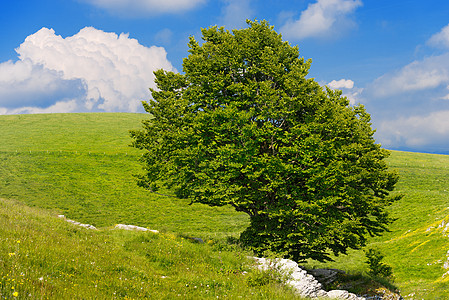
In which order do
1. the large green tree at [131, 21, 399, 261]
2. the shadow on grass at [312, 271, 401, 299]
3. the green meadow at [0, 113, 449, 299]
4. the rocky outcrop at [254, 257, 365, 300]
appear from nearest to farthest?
1. the green meadow at [0, 113, 449, 299]
2. the rocky outcrop at [254, 257, 365, 300]
3. the shadow on grass at [312, 271, 401, 299]
4. the large green tree at [131, 21, 399, 261]

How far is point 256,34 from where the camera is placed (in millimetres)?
25016

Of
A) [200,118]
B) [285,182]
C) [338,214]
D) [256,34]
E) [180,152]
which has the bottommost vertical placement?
[338,214]

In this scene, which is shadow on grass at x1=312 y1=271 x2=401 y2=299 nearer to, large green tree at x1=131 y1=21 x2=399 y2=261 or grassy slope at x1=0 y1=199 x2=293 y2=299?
large green tree at x1=131 y1=21 x2=399 y2=261

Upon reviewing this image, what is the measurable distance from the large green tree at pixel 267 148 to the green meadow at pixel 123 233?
15.2 feet

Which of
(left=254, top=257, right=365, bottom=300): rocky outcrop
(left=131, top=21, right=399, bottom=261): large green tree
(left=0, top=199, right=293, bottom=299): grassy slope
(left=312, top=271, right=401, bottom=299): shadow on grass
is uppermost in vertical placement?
(left=131, top=21, right=399, bottom=261): large green tree

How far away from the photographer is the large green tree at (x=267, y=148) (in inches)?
845

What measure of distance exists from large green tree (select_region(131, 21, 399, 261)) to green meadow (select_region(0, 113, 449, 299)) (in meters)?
4.65

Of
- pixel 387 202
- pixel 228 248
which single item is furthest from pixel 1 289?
pixel 387 202

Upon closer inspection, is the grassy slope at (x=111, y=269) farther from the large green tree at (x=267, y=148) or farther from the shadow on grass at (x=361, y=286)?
the shadow on grass at (x=361, y=286)

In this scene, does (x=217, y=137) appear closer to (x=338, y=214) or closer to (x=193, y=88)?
(x=193, y=88)

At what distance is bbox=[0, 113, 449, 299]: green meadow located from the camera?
405 inches

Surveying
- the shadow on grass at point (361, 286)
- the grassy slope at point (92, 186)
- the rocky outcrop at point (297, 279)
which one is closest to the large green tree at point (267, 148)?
the shadow on grass at point (361, 286)

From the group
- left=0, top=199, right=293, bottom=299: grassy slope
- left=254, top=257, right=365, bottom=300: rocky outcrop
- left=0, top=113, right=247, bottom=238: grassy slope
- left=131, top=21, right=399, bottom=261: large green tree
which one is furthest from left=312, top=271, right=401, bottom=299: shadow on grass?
left=0, top=113, right=247, bottom=238: grassy slope

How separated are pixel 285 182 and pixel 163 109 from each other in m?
12.5
